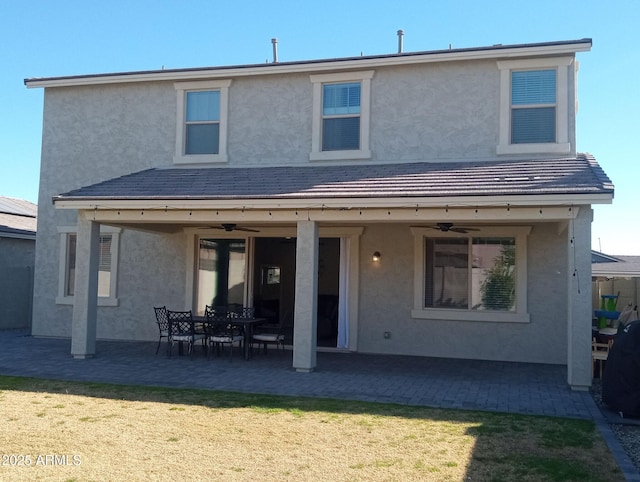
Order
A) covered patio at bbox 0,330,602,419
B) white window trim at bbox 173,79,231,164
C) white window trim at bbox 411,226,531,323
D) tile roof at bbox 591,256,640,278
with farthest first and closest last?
tile roof at bbox 591,256,640,278 → white window trim at bbox 173,79,231,164 → white window trim at bbox 411,226,531,323 → covered patio at bbox 0,330,602,419

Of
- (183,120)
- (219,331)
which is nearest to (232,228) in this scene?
(219,331)

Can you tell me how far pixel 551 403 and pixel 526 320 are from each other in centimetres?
423

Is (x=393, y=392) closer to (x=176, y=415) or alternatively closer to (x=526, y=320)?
(x=176, y=415)

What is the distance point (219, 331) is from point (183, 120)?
5.10m

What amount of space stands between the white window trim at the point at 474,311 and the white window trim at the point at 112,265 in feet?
24.0

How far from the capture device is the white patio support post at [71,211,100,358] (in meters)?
12.3

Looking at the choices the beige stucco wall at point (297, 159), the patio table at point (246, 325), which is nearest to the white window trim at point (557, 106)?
the beige stucco wall at point (297, 159)

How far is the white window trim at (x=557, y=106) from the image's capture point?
41.3ft

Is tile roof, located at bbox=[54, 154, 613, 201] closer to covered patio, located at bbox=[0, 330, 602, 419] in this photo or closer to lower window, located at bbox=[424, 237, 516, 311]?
lower window, located at bbox=[424, 237, 516, 311]

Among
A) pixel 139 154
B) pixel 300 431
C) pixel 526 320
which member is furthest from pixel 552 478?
pixel 139 154

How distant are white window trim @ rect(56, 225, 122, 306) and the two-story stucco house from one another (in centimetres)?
4

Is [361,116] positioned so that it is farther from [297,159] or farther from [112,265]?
[112,265]

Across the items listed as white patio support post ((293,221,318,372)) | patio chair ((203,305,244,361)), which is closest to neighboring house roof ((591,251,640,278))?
white patio support post ((293,221,318,372))

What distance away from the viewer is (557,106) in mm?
12664
